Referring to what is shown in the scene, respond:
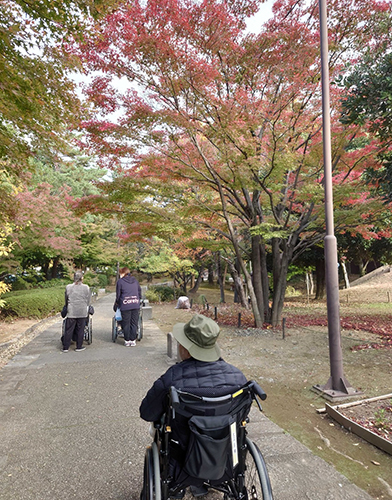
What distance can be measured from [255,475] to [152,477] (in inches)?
24.1

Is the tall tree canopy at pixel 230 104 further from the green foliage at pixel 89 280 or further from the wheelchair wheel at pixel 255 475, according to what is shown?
the green foliage at pixel 89 280

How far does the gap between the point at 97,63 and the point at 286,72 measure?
3.91 m

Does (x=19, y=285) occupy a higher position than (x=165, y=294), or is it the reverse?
(x=19, y=285)

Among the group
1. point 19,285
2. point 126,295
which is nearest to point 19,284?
point 19,285

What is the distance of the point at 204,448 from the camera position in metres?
1.78

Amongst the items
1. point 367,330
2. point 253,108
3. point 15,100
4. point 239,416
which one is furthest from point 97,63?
point 367,330

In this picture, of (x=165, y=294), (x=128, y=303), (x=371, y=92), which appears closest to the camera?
(x=371, y=92)

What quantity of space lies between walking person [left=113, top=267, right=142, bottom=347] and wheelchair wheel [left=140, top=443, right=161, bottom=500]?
4972 millimetres

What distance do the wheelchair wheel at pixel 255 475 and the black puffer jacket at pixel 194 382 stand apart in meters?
0.40

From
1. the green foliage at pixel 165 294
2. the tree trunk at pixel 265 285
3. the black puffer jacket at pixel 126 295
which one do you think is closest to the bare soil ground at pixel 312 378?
the tree trunk at pixel 265 285

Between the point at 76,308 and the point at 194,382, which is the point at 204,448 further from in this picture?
the point at 76,308

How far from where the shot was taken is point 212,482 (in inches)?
75.6

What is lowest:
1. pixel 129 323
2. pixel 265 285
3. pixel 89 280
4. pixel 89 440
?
pixel 89 440

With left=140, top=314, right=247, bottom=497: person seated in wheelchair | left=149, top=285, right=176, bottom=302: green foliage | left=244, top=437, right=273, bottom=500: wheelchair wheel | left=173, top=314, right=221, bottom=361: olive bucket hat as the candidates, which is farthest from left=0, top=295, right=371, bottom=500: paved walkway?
left=149, top=285, right=176, bottom=302: green foliage
